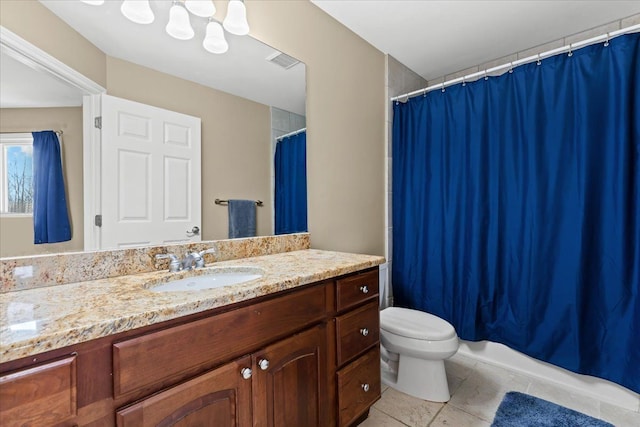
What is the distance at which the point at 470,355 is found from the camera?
7.11ft

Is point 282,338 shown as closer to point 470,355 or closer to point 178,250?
point 178,250

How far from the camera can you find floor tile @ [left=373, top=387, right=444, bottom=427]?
1540 mm

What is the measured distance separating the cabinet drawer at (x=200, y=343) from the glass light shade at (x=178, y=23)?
46.7 inches

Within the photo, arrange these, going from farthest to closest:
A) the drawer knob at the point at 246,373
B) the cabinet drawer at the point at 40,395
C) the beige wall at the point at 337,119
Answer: the beige wall at the point at 337,119 < the drawer knob at the point at 246,373 < the cabinet drawer at the point at 40,395

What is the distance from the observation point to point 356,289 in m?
1.33

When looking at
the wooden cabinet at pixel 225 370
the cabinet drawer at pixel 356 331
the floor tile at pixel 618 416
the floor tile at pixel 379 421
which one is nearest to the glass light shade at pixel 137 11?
the wooden cabinet at pixel 225 370

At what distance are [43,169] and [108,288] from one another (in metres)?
0.45

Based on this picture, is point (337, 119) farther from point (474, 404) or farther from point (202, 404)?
point (474, 404)

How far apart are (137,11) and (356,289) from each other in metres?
1.43

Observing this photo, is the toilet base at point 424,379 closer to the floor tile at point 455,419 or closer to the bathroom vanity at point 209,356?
the floor tile at point 455,419

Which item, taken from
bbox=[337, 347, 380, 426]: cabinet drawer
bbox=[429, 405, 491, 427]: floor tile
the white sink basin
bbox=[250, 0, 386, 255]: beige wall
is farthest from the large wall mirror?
bbox=[429, 405, 491, 427]: floor tile

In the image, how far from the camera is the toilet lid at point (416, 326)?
1.63 meters

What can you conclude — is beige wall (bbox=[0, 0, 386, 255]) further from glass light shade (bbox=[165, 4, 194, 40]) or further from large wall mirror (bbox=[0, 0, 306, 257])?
glass light shade (bbox=[165, 4, 194, 40])

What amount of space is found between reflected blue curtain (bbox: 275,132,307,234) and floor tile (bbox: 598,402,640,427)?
184cm
